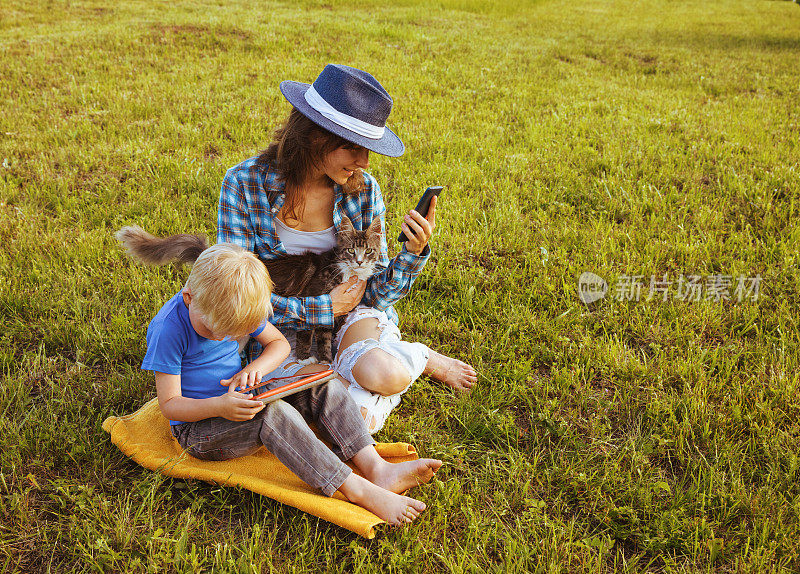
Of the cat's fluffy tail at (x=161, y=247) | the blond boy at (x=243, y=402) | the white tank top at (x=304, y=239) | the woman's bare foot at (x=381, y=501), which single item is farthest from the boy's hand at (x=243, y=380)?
the white tank top at (x=304, y=239)

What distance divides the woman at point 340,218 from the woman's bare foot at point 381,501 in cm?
55

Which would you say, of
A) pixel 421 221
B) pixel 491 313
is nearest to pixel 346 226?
pixel 421 221

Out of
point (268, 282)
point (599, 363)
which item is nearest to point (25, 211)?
point (268, 282)

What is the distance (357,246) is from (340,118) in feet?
3.05

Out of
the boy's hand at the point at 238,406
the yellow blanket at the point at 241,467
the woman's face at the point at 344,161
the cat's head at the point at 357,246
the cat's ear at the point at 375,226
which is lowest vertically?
the yellow blanket at the point at 241,467

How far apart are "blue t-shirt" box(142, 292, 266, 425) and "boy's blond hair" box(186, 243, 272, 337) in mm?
197

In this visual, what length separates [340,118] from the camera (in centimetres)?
311

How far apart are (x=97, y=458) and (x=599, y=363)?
3255 millimetres

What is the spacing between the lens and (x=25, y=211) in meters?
5.40

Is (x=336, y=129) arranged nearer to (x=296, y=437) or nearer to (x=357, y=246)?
(x=357, y=246)

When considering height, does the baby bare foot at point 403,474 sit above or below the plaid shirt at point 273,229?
below

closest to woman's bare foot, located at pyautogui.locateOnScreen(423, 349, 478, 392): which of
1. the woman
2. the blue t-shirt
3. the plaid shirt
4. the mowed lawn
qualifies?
the woman

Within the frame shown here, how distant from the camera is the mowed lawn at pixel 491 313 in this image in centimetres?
277

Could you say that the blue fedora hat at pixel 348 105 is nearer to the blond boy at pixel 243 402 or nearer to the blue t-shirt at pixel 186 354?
the blond boy at pixel 243 402
